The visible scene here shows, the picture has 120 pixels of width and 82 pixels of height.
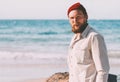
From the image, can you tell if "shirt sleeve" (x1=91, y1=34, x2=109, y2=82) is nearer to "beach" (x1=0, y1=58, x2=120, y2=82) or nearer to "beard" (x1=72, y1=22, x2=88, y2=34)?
"beard" (x1=72, y1=22, x2=88, y2=34)

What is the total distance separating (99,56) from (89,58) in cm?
9

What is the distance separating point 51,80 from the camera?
7895 millimetres

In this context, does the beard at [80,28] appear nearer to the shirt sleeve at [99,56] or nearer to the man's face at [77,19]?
the man's face at [77,19]

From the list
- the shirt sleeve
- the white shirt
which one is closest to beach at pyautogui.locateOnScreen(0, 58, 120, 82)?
the white shirt

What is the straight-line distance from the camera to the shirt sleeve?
290 cm

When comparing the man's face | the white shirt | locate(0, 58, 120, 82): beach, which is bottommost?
locate(0, 58, 120, 82): beach

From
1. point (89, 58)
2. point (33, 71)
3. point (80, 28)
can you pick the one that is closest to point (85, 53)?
point (89, 58)

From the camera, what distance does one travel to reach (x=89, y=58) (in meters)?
2.96

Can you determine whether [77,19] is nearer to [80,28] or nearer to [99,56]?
[80,28]

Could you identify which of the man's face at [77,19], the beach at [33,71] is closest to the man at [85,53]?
the man's face at [77,19]

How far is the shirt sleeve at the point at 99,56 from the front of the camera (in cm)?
290

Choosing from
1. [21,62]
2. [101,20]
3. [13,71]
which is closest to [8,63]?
[21,62]

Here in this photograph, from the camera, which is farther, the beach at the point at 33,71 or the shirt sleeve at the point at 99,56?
the beach at the point at 33,71

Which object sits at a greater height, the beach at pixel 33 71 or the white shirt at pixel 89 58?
the white shirt at pixel 89 58
